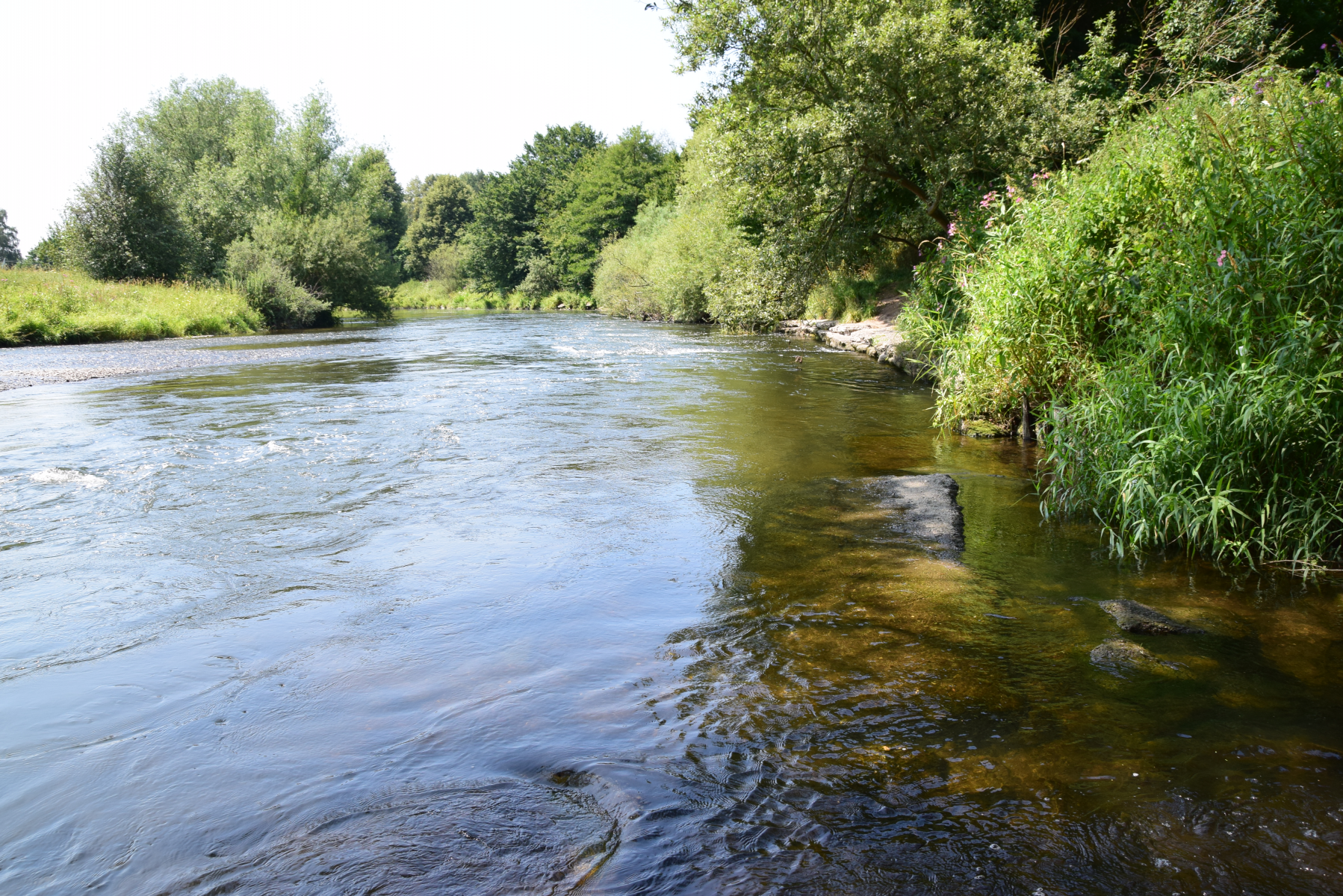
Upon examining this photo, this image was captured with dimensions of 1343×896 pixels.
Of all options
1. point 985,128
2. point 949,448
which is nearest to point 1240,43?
point 985,128

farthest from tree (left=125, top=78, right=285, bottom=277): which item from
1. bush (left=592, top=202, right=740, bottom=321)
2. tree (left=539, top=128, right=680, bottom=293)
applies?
tree (left=539, top=128, right=680, bottom=293)

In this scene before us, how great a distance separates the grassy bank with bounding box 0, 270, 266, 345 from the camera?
22859 mm

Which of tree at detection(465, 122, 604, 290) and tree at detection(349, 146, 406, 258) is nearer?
tree at detection(349, 146, 406, 258)

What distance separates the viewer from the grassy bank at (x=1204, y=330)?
16.5ft

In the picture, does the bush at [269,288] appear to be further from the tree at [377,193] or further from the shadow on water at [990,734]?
the shadow on water at [990,734]

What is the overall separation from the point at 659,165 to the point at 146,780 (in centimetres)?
6203

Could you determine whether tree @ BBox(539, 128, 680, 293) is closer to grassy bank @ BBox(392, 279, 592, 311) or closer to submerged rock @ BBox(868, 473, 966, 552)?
grassy bank @ BBox(392, 279, 592, 311)

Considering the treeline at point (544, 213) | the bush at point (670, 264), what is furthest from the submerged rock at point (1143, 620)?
the treeline at point (544, 213)

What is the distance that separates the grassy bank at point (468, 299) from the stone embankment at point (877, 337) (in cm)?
3521

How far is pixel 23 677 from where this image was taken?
4.02 metres

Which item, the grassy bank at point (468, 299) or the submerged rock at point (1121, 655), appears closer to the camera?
the submerged rock at point (1121, 655)

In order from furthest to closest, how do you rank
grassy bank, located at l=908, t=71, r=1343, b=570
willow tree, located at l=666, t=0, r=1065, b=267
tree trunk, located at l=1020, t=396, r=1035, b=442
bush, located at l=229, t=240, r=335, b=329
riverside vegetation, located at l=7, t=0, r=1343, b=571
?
bush, located at l=229, t=240, r=335, b=329
willow tree, located at l=666, t=0, r=1065, b=267
tree trunk, located at l=1020, t=396, r=1035, b=442
riverside vegetation, located at l=7, t=0, r=1343, b=571
grassy bank, located at l=908, t=71, r=1343, b=570

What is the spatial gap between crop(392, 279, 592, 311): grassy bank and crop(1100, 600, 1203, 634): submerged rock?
54952 mm

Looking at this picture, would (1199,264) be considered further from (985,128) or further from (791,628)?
(985,128)
